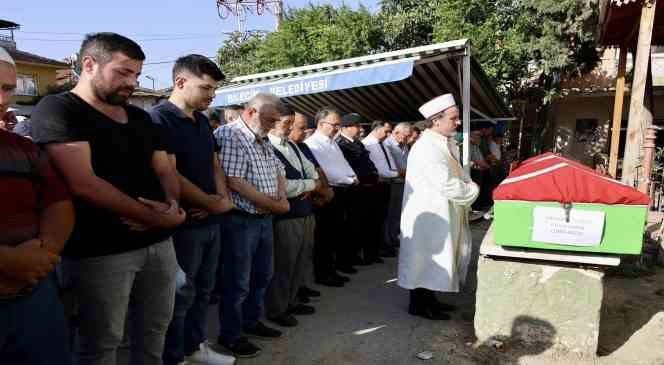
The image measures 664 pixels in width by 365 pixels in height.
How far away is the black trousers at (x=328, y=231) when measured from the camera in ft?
15.8

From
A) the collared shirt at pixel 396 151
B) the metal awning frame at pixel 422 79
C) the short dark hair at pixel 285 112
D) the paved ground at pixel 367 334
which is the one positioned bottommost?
the paved ground at pixel 367 334

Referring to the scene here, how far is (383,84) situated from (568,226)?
528 cm

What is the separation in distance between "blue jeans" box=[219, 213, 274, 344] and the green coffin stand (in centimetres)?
160

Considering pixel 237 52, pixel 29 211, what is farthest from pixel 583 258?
pixel 237 52

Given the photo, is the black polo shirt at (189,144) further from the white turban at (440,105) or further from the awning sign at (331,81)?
the awning sign at (331,81)

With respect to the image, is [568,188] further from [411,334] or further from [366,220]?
[366,220]

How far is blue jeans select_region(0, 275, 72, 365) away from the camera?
154cm

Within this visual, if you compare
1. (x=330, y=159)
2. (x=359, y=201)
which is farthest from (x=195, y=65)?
(x=359, y=201)

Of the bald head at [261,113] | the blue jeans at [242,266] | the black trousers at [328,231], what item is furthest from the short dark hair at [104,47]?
the black trousers at [328,231]

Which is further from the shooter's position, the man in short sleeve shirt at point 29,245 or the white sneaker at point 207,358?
the white sneaker at point 207,358

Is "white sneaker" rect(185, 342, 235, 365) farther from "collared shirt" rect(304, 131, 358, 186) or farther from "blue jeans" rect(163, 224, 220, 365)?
"collared shirt" rect(304, 131, 358, 186)

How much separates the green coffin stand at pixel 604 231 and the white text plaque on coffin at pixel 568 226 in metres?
0.03

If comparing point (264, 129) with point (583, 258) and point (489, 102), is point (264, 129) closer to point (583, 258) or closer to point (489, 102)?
point (583, 258)

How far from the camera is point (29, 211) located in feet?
5.40
